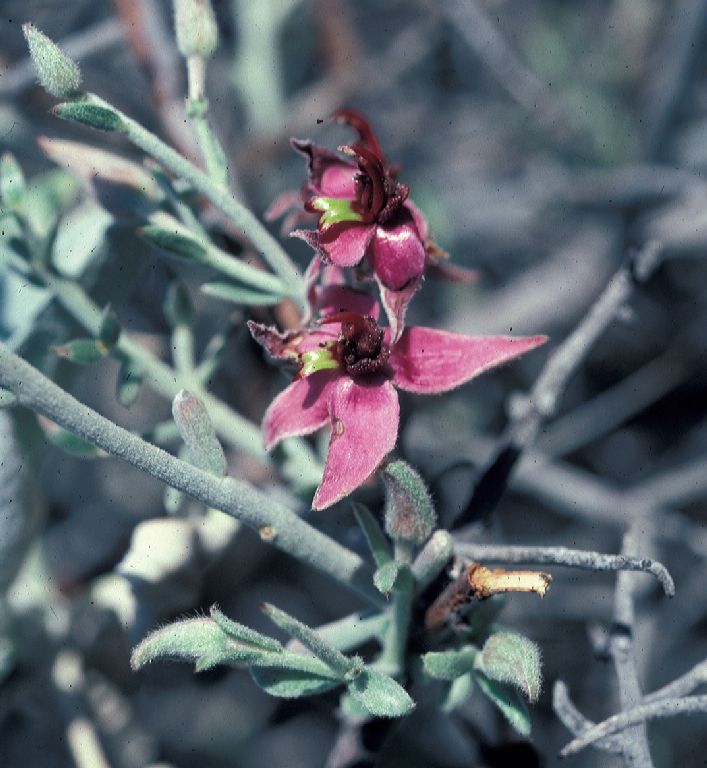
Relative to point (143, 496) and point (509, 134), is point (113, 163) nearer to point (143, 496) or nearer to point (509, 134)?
point (143, 496)

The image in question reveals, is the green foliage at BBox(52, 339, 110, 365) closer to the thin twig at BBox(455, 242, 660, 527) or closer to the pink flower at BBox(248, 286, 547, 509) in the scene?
the pink flower at BBox(248, 286, 547, 509)

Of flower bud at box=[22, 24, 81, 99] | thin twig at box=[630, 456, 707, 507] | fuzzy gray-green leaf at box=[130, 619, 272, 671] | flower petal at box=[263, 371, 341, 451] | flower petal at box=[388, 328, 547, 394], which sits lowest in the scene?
thin twig at box=[630, 456, 707, 507]

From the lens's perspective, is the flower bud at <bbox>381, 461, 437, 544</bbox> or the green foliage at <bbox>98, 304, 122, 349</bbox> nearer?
the flower bud at <bbox>381, 461, 437, 544</bbox>

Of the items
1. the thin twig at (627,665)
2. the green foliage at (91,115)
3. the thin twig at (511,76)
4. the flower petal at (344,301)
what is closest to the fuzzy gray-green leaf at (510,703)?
the thin twig at (627,665)

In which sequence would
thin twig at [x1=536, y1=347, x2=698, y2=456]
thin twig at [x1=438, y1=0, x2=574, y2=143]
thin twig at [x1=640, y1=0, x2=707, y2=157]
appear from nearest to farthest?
1. thin twig at [x1=640, y1=0, x2=707, y2=157]
2. thin twig at [x1=536, y1=347, x2=698, y2=456]
3. thin twig at [x1=438, y1=0, x2=574, y2=143]

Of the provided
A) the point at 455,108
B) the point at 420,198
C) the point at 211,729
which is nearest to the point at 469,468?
the point at 211,729

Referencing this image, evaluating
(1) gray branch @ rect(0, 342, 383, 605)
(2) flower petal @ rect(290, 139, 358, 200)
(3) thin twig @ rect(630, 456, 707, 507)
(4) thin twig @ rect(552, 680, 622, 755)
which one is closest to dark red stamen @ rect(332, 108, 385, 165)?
(2) flower petal @ rect(290, 139, 358, 200)

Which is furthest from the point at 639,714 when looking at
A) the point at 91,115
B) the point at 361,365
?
the point at 91,115
